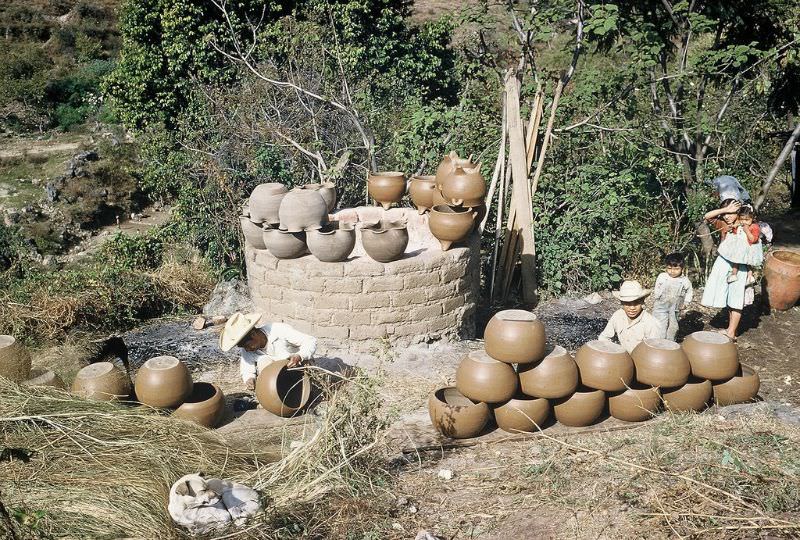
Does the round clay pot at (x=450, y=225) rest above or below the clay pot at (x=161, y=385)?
above

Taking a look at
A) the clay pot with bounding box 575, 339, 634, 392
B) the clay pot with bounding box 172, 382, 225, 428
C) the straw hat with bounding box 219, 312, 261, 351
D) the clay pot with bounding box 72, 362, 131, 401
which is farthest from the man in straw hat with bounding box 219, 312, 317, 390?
the clay pot with bounding box 575, 339, 634, 392

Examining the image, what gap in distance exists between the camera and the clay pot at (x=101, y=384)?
18.5 feet

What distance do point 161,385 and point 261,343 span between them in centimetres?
87

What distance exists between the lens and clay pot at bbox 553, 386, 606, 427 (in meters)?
5.68

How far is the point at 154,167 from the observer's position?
42.5 feet

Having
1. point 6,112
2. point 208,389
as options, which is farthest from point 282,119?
point 6,112

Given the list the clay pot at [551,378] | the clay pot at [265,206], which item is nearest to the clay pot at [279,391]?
the clay pot at [551,378]

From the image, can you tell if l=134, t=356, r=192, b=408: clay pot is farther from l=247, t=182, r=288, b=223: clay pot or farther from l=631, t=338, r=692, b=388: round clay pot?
l=631, t=338, r=692, b=388: round clay pot

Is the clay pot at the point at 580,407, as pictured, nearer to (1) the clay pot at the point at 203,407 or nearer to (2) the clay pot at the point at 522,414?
(2) the clay pot at the point at 522,414

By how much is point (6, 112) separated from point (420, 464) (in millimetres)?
19632

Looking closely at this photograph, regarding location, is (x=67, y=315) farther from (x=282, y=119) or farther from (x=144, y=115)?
(x=144, y=115)

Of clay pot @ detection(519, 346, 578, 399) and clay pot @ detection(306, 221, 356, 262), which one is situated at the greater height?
clay pot @ detection(306, 221, 356, 262)

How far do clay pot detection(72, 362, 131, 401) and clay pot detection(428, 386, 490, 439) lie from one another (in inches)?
93.1

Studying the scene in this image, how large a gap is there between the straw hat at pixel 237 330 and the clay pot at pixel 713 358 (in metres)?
3.40
